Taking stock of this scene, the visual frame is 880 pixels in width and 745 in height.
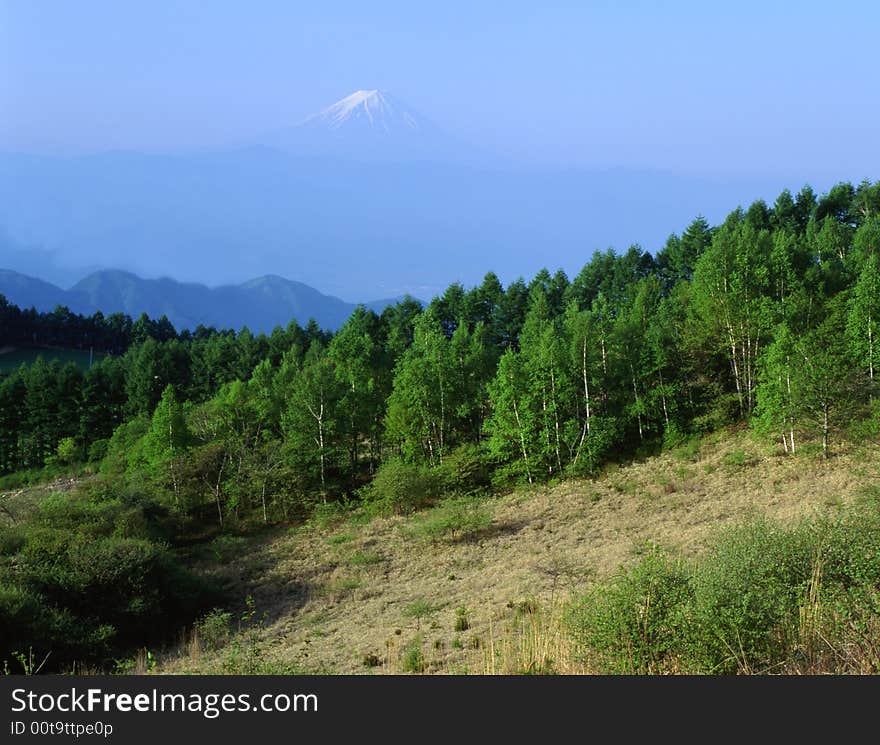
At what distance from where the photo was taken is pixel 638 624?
9297mm

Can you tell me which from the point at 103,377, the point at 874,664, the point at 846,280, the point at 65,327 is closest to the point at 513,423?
the point at 846,280

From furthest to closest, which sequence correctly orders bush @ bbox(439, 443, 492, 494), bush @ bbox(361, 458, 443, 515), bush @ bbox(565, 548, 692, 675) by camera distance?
1. bush @ bbox(439, 443, 492, 494)
2. bush @ bbox(361, 458, 443, 515)
3. bush @ bbox(565, 548, 692, 675)

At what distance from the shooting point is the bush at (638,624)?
9.03m

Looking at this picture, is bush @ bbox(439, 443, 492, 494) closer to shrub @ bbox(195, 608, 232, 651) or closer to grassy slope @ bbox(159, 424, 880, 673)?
grassy slope @ bbox(159, 424, 880, 673)

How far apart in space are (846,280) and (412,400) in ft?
96.6

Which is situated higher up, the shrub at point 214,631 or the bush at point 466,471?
the bush at point 466,471

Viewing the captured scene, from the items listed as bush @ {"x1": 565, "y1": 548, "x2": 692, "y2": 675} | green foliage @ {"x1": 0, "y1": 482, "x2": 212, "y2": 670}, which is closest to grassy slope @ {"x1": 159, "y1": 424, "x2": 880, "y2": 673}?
bush @ {"x1": 565, "y1": 548, "x2": 692, "y2": 675}

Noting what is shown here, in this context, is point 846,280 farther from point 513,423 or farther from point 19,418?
point 19,418

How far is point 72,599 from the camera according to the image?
23.8 metres

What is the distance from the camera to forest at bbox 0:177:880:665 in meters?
27.1

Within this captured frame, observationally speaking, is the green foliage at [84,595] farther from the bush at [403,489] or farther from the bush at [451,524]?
the bush at [403,489]

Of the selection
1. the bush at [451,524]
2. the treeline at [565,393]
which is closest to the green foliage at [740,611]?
the bush at [451,524]

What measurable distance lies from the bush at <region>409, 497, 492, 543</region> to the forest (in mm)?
5513

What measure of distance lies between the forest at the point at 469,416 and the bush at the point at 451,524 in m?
5.51
